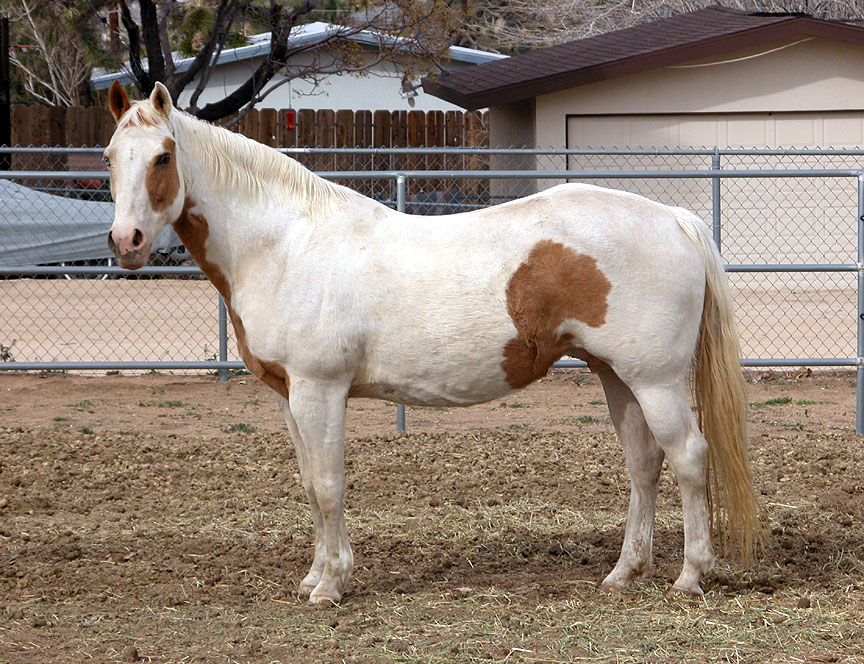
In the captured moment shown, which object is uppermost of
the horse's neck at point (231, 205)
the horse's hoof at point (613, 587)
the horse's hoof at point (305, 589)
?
the horse's neck at point (231, 205)

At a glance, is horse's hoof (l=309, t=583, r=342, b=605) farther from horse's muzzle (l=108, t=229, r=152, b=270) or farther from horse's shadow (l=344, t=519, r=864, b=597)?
horse's muzzle (l=108, t=229, r=152, b=270)

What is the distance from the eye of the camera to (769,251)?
1230 centimetres

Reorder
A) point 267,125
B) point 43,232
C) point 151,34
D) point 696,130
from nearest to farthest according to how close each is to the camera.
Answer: point 43,232
point 696,130
point 151,34
point 267,125

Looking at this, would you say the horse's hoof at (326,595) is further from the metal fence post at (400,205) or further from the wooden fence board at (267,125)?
the wooden fence board at (267,125)

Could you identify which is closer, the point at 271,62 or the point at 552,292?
the point at 552,292

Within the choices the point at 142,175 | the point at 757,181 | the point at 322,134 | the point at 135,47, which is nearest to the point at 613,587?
the point at 142,175

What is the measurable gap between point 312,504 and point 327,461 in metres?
0.41

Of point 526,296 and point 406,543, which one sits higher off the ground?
→ point 526,296

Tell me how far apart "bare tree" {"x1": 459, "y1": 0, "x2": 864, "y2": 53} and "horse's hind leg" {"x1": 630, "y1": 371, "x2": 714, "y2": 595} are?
17.2 meters

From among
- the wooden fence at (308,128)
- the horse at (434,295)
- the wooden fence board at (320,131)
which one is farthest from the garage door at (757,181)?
the horse at (434,295)

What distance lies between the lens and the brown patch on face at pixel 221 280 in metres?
3.89

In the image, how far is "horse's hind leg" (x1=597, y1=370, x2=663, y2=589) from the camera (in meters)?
4.12

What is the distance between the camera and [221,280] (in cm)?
403

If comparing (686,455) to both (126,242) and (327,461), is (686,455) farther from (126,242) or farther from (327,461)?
(126,242)
